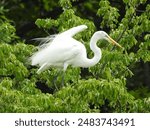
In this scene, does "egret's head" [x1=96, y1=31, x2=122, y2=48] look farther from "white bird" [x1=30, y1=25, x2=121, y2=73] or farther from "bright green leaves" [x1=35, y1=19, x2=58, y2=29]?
"bright green leaves" [x1=35, y1=19, x2=58, y2=29]

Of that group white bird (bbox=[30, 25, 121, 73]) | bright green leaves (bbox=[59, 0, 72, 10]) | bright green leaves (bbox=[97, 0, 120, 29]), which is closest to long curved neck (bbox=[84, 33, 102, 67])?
white bird (bbox=[30, 25, 121, 73])

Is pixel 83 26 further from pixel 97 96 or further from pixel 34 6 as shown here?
pixel 34 6

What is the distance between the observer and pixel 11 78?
11680 millimetres

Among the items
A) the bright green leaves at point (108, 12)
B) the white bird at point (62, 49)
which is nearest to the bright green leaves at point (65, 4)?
the bright green leaves at point (108, 12)

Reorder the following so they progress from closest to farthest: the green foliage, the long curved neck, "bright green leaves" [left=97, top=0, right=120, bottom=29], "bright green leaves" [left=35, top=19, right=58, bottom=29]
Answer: the green foliage, the long curved neck, "bright green leaves" [left=35, top=19, right=58, bottom=29], "bright green leaves" [left=97, top=0, right=120, bottom=29]

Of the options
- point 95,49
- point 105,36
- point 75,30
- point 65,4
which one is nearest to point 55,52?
point 75,30

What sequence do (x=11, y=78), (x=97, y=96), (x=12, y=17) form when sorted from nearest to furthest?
(x=97, y=96) → (x=11, y=78) → (x=12, y=17)

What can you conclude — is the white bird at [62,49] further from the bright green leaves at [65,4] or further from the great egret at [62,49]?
the bright green leaves at [65,4]

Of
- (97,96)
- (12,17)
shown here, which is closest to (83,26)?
(97,96)

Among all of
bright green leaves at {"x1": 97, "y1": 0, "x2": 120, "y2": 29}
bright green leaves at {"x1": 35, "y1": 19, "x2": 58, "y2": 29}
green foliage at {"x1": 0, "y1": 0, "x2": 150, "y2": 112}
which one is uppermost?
bright green leaves at {"x1": 97, "y1": 0, "x2": 120, "y2": 29}

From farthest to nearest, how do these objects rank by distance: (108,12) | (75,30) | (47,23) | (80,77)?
(108,12), (47,23), (80,77), (75,30)

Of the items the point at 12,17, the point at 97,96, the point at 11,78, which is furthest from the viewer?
the point at 12,17

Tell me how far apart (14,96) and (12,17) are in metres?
8.34

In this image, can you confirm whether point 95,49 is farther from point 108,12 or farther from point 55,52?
point 108,12
